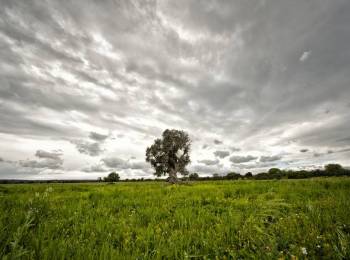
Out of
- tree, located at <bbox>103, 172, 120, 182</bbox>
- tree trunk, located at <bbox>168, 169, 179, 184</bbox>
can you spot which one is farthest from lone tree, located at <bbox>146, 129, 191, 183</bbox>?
tree, located at <bbox>103, 172, 120, 182</bbox>

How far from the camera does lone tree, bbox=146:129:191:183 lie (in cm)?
5100

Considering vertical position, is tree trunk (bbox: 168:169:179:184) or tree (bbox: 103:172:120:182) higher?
tree (bbox: 103:172:120:182)

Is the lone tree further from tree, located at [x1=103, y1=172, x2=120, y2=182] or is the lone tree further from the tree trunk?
tree, located at [x1=103, y1=172, x2=120, y2=182]

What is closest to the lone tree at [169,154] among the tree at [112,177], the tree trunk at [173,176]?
the tree trunk at [173,176]

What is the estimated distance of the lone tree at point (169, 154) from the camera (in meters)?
51.0

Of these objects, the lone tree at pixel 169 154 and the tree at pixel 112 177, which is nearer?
the lone tree at pixel 169 154

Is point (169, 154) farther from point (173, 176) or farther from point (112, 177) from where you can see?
point (112, 177)

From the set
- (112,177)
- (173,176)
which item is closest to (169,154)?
(173,176)

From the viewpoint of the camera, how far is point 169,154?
51.8 meters

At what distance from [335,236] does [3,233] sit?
4525mm

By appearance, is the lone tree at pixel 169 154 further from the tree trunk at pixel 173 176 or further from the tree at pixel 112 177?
the tree at pixel 112 177

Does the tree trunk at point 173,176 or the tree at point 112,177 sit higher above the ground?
the tree at point 112,177

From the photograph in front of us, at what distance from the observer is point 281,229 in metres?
3.42

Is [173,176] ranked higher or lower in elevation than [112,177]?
lower
